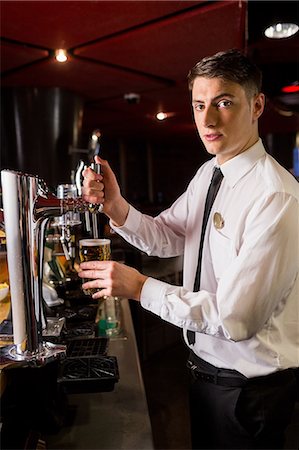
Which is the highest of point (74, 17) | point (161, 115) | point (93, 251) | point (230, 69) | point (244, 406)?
point (161, 115)

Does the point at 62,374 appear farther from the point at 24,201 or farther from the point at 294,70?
the point at 294,70

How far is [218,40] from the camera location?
2666 mm

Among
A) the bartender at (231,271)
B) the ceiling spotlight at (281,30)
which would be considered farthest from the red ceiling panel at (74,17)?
the bartender at (231,271)

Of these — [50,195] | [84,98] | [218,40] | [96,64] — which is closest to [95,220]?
[50,195]

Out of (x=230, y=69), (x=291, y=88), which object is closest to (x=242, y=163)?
(x=230, y=69)

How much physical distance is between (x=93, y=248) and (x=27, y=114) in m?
3.16

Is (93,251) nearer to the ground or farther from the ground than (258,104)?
nearer to the ground

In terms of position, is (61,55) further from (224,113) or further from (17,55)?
(224,113)

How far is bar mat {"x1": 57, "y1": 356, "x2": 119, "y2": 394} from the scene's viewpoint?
1.23 metres

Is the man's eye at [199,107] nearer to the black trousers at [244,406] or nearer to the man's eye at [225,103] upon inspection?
the man's eye at [225,103]

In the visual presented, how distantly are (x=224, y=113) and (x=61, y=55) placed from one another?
1908 mm

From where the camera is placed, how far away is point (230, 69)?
52.0 inches

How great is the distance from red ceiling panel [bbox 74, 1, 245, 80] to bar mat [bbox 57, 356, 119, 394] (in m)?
1.81

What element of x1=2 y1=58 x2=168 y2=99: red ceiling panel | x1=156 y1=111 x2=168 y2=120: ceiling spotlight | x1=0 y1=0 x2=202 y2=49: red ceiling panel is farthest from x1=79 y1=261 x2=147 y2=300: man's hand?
x1=156 y1=111 x2=168 y2=120: ceiling spotlight
